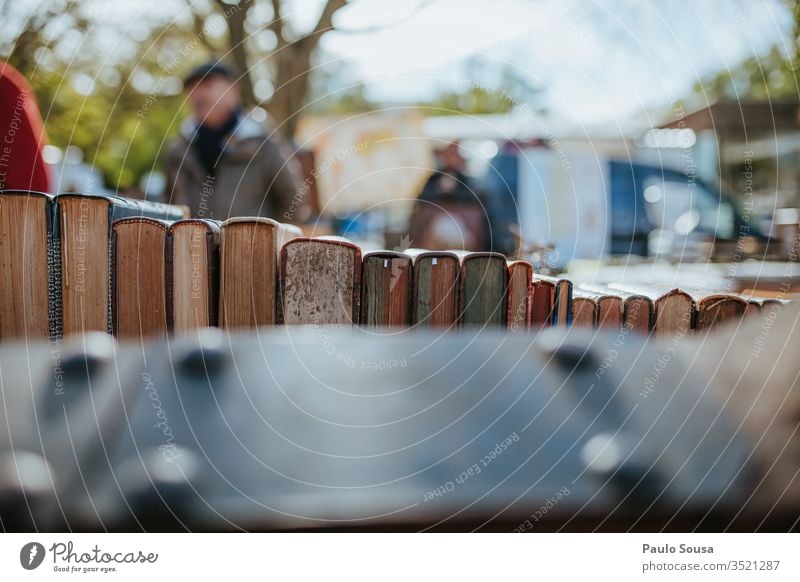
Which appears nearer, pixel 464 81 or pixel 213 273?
pixel 213 273

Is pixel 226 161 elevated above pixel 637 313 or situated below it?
above

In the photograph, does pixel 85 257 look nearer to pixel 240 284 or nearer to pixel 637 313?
pixel 240 284

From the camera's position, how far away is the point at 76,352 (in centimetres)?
79

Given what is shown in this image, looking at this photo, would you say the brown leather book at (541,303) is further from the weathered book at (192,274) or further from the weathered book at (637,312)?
the weathered book at (192,274)

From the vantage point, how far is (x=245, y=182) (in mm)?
1331

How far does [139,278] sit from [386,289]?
294mm

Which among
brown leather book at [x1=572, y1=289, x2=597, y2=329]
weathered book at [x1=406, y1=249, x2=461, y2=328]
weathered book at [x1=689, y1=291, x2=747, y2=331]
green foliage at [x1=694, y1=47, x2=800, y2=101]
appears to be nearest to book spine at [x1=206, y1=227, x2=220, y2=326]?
weathered book at [x1=406, y1=249, x2=461, y2=328]

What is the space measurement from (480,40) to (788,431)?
0.64m

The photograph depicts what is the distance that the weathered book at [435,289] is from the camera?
2.87 ft

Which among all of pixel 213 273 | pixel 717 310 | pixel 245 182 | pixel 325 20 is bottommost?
pixel 717 310

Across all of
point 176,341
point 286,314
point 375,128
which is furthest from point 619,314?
point 375,128

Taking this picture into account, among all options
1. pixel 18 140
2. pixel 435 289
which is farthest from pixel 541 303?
pixel 18 140

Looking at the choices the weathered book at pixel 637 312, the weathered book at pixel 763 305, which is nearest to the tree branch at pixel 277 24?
the weathered book at pixel 637 312

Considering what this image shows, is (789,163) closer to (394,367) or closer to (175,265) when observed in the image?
(394,367)
